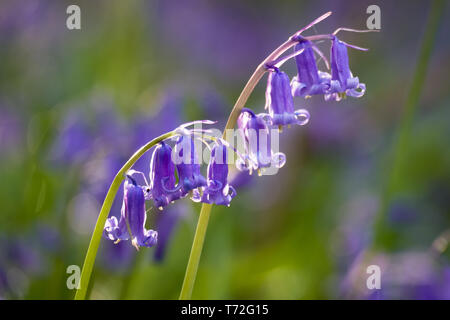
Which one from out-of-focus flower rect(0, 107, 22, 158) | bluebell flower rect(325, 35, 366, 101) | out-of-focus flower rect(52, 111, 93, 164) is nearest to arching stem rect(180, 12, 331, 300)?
bluebell flower rect(325, 35, 366, 101)

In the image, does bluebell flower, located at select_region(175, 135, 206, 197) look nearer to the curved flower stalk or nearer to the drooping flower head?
the curved flower stalk

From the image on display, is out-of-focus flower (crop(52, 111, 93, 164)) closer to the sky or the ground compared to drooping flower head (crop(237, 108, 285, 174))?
closer to the ground

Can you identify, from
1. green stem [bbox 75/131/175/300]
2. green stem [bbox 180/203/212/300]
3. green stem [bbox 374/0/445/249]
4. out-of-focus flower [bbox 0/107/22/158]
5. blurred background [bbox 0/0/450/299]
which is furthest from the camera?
out-of-focus flower [bbox 0/107/22/158]

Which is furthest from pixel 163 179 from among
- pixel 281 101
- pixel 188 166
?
pixel 281 101

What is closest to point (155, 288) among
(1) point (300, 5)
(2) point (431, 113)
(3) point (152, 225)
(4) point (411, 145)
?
(3) point (152, 225)

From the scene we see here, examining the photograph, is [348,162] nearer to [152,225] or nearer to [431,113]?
[431,113]

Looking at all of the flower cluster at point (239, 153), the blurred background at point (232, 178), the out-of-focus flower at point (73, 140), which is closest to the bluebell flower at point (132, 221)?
the flower cluster at point (239, 153)

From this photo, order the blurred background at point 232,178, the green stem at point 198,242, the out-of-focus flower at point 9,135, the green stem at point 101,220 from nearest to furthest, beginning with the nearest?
1. the green stem at point 101,220
2. the green stem at point 198,242
3. the blurred background at point 232,178
4. the out-of-focus flower at point 9,135

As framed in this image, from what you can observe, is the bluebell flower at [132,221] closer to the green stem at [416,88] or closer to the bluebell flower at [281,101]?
the bluebell flower at [281,101]
